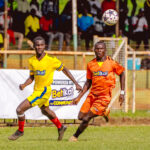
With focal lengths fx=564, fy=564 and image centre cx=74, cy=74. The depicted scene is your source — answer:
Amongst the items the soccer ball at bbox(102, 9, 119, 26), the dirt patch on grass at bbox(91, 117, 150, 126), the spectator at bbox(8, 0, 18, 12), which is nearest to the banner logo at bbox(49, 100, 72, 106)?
the dirt patch on grass at bbox(91, 117, 150, 126)

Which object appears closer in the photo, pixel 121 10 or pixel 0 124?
pixel 0 124

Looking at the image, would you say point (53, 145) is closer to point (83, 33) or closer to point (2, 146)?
point (2, 146)

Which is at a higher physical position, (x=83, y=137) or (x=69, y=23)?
(x=69, y=23)

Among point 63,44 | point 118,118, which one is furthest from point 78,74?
point 63,44

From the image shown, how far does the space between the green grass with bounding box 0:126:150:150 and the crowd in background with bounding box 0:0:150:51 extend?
8.25 metres

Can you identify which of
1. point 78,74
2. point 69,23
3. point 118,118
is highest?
point 69,23

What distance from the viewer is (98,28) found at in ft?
83.3

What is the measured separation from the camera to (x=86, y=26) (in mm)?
24062

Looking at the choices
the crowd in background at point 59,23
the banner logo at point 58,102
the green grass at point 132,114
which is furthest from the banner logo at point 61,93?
the crowd in background at point 59,23

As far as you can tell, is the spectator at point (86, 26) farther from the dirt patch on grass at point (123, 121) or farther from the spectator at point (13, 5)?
the dirt patch on grass at point (123, 121)

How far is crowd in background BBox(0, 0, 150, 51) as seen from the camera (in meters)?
22.8

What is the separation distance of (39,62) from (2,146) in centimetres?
188

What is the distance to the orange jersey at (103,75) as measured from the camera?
36.0ft

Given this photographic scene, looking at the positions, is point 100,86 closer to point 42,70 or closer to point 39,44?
point 42,70
